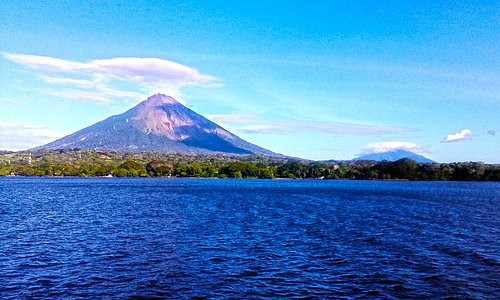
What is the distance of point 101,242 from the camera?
3650 cm

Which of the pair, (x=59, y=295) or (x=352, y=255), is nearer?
(x=59, y=295)

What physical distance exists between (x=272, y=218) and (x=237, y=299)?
3473 cm

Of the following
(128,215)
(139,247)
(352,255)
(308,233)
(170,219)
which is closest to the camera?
(352,255)

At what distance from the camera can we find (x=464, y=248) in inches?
1417

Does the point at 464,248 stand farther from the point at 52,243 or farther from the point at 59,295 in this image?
the point at 52,243

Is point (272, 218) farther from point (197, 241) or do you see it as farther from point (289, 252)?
point (289, 252)

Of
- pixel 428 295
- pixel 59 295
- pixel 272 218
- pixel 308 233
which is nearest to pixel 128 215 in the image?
pixel 272 218

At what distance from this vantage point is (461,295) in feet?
74.2

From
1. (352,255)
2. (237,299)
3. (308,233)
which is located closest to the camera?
(237,299)

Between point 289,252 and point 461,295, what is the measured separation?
12660mm

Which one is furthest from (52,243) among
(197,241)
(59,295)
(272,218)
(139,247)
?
(272,218)

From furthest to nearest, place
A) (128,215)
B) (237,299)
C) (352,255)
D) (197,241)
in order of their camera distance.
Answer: (128,215) < (197,241) < (352,255) < (237,299)

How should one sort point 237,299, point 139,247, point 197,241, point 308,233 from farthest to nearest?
point 308,233
point 197,241
point 139,247
point 237,299

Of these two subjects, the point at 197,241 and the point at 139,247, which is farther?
the point at 197,241
